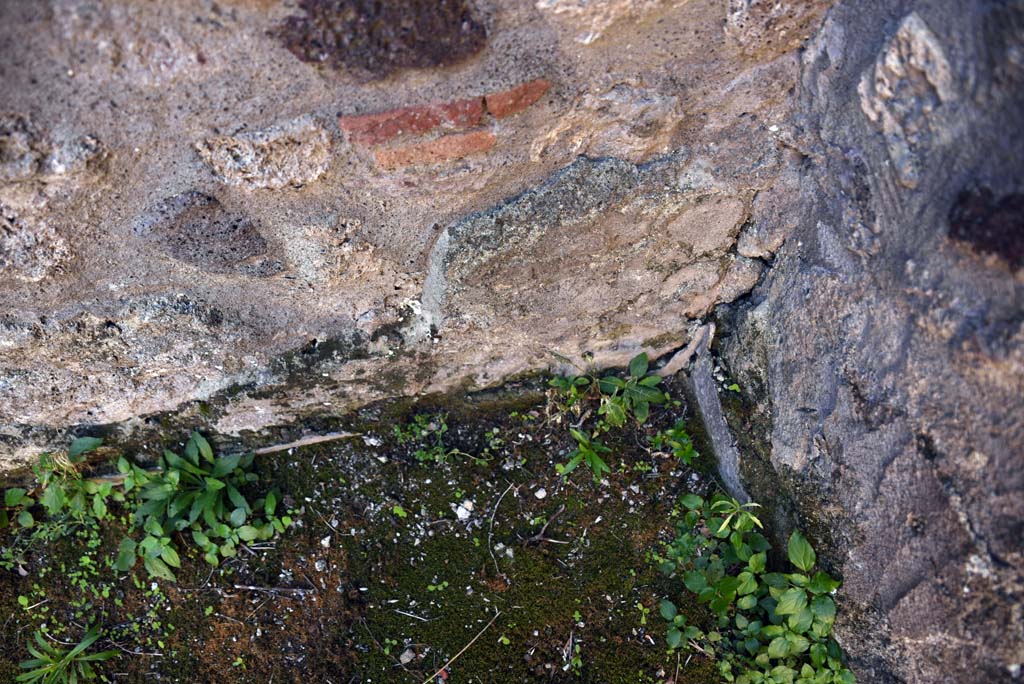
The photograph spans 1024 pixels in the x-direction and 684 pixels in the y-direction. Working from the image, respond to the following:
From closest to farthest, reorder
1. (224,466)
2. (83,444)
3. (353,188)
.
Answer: (353,188), (83,444), (224,466)

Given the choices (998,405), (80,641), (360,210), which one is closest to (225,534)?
(80,641)

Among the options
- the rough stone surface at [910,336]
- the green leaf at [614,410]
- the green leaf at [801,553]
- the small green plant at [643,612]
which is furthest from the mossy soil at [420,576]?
the rough stone surface at [910,336]

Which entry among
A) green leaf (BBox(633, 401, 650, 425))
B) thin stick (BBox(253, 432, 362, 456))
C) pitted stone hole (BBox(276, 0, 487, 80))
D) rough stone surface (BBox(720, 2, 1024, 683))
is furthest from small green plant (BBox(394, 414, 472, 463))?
pitted stone hole (BBox(276, 0, 487, 80))

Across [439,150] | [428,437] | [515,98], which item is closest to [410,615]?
[428,437]

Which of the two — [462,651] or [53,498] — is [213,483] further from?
[462,651]

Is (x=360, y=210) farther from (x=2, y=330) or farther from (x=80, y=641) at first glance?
(x=80, y=641)

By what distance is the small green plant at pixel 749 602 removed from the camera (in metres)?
1.65

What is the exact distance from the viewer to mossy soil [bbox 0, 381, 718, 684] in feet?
6.21

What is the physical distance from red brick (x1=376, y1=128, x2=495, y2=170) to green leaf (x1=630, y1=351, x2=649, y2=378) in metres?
0.84

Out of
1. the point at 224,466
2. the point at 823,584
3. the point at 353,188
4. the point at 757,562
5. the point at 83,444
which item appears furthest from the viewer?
the point at 224,466

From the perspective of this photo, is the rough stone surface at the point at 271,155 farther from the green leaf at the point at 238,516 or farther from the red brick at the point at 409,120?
the green leaf at the point at 238,516

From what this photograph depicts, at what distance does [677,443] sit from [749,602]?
45 centimetres

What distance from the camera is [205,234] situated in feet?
4.24

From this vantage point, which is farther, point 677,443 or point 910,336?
point 677,443
